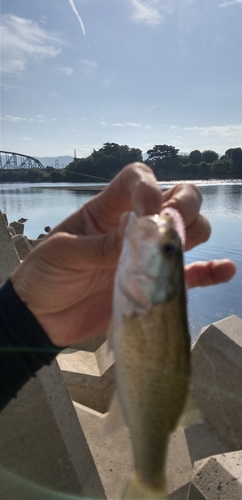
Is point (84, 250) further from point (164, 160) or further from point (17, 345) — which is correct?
point (164, 160)

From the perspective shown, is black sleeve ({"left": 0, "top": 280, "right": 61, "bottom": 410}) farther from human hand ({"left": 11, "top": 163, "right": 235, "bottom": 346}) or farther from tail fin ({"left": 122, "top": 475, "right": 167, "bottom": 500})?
Result: tail fin ({"left": 122, "top": 475, "right": 167, "bottom": 500})

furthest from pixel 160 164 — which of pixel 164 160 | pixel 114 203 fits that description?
pixel 114 203

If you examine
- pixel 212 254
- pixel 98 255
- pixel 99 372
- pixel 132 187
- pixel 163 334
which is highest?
pixel 132 187

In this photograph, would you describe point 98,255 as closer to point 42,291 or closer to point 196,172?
point 42,291

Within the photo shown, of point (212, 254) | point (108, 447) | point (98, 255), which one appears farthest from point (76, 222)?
point (212, 254)

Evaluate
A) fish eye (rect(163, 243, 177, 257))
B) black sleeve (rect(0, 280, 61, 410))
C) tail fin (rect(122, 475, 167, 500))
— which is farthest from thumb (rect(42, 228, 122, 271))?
tail fin (rect(122, 475, 167, 500))

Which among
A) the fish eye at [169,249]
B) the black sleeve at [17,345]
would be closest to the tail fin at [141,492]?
the black sleeve at [17,345]

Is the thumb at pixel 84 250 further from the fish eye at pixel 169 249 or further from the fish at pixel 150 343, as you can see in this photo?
the fish eye at pixel 169 249
